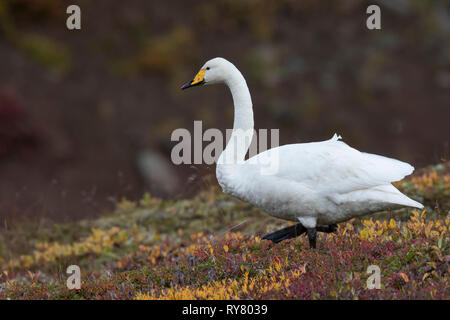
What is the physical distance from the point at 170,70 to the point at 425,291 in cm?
1620

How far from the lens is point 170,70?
66.6ft

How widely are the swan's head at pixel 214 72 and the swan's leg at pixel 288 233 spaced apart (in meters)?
1.76

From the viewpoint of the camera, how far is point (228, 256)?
6500 millimetres

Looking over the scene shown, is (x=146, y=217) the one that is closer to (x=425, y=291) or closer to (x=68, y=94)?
(x=425, y=291)

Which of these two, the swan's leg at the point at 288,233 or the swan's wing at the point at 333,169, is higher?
the swan's wing at the point at 333,169

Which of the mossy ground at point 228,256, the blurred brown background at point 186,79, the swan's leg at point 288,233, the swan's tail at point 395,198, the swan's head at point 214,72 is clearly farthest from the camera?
the blurred brown background at point 186,79

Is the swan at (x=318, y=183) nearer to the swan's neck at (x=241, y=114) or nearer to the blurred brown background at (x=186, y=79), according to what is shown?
the swan's neck at (x=241, y=114)

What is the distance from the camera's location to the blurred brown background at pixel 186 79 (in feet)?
56.8

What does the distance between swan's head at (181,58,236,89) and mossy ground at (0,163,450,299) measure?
5.82ft

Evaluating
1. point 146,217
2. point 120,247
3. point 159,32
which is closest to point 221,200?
point 146,217

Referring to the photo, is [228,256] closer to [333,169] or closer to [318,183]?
[318,183]

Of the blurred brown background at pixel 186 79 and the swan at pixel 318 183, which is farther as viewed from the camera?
the blurred brown background at pixel 186 79

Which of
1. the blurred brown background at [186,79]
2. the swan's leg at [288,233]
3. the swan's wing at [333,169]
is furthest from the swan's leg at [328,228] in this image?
the blurred brown background at [186,79]
